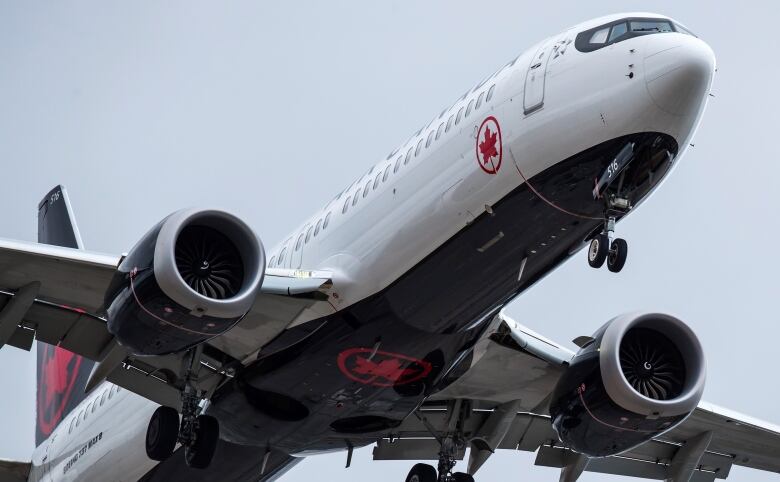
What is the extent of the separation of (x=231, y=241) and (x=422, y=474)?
20.0 ft

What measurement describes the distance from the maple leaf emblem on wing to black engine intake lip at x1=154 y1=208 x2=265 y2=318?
3.12 metres

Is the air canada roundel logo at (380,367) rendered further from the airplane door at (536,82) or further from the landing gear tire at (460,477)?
the airplane door at (536,82)

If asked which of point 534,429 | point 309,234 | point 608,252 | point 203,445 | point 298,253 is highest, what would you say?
point 608,252

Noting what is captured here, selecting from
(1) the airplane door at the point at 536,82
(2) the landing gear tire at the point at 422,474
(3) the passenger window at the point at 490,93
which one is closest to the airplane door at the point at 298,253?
(3) the passenger window at the point at 490,93

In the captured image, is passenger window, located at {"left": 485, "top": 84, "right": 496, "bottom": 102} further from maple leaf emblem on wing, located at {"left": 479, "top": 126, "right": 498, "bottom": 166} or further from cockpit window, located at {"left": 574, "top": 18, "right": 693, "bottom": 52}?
cockpit window, located at {"left": 574, "top": 18, "right": 693, "bottom": 52}

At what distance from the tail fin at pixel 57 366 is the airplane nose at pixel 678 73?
14.1 meters

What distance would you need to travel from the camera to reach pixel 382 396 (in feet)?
64.4

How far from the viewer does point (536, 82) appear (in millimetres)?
17234

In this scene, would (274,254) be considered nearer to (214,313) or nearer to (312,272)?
(312,272)

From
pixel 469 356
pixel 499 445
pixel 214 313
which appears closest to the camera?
pixel 214 313

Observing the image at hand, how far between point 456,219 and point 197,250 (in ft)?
11.3

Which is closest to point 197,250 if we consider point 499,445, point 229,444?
point 229,444

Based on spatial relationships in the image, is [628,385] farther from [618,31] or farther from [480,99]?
[618,31]

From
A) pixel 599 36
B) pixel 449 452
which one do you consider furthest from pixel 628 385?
pixel 599 36
